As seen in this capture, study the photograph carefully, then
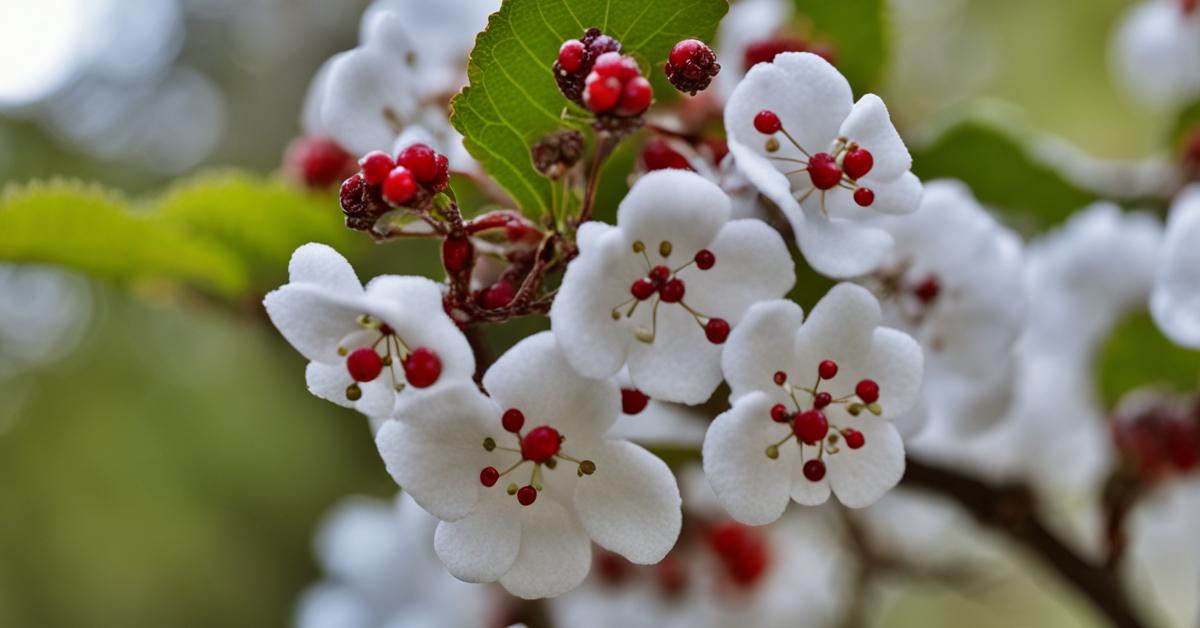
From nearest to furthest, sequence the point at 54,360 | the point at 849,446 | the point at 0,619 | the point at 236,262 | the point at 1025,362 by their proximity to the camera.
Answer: the point at 849,446 < the point at 236,262 < the point at 1025,362 < the point at 0,619 < the point at 54,360

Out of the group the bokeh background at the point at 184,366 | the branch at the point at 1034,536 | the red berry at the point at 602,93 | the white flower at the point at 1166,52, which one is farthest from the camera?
the bokeh background at the point at 184,366

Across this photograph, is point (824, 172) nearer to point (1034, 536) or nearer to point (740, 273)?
point (740, 273)

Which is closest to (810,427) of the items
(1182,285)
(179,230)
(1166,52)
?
(1182,285)

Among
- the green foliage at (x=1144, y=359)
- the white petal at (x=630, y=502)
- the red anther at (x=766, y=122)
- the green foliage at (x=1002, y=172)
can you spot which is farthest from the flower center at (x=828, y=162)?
the green foliage at (x=1144, y=359)

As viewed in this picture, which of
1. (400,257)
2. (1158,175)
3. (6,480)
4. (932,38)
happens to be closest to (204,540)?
(6,480)

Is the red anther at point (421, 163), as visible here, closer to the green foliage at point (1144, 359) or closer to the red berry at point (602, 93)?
the red berry at point (602, 93)

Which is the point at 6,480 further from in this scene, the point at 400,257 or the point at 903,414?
the point at 903,414
